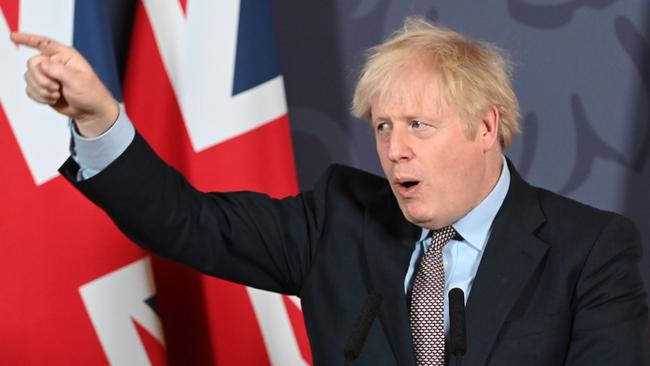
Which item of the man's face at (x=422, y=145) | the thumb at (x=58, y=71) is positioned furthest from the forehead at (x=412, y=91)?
the thumb at (x=58, y=71)

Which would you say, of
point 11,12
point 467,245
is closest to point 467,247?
point 467,245

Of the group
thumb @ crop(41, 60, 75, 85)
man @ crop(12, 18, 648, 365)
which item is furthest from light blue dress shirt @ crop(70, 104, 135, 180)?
thumb @ crop(41, 60, 75, 85)

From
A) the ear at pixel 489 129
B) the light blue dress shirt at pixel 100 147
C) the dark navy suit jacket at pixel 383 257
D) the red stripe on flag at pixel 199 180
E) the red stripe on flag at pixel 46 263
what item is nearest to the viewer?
the light blue dress shirt at pixel 100 147

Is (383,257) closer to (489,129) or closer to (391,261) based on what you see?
(391,261)

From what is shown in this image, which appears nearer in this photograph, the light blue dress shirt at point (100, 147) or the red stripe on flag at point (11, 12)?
the light blue dress shirt at point (100, 147)

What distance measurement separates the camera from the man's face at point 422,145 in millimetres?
1852

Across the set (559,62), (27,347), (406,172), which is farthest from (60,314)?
(559,62)

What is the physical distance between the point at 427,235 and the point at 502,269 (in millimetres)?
156

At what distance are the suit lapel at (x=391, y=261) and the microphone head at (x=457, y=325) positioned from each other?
0.31 m

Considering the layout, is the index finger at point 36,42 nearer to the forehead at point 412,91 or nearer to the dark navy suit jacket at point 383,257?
the dark navy suit jacket at point 383,257

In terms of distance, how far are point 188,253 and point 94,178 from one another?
9.1 inches

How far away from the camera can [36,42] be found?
1588mm

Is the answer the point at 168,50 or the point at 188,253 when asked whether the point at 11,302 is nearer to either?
the point at 188,253

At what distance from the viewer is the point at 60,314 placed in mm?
2203
